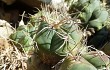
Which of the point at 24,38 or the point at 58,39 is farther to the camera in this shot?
the point at 24,38

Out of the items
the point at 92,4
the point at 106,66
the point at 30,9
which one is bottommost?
the point at 106,66

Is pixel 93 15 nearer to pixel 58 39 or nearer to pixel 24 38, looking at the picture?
pixel 24 38

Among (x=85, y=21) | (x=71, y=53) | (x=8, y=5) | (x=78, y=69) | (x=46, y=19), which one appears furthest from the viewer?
(x=8, y=5)

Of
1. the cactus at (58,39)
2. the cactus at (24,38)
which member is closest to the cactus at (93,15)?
the cactus at (24,38)

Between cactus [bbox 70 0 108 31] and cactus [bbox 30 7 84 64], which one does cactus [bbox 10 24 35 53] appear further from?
cactus [bbox 30 7 84 64]

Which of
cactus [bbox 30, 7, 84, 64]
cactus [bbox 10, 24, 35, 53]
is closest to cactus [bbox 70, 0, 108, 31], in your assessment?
cactus [bbox 10, 24, 35, 53]

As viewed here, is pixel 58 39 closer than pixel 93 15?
Yes

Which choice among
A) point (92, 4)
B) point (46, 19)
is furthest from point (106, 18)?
point (46, 19)

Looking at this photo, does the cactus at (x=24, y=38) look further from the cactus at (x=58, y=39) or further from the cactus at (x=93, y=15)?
the cactus at (x=58, y=39)

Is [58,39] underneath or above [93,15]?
underneath

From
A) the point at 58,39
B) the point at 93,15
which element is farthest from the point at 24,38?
the point at 58,39

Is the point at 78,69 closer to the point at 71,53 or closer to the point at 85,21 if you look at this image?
the point at 71,53
